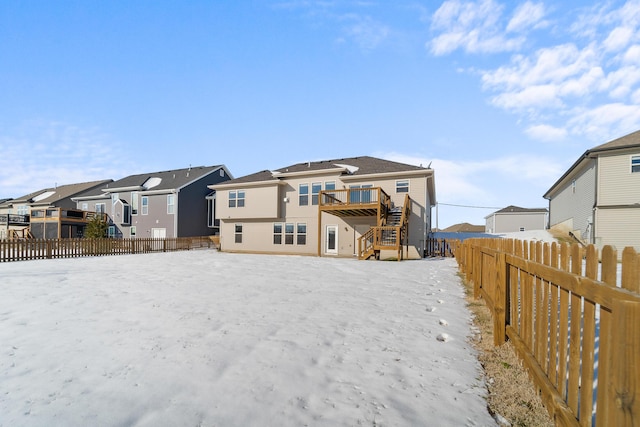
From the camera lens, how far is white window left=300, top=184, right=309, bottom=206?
890 inches

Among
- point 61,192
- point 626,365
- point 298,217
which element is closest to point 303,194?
point 298,217

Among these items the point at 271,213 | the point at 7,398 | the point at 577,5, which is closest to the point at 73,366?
the point at 7,398

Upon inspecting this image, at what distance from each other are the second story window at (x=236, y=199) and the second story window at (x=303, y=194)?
5262 mm

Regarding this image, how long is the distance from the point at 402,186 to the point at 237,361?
1780cm

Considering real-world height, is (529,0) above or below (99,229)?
above

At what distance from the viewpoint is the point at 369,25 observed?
1040cm

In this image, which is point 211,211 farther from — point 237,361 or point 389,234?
point 237,361

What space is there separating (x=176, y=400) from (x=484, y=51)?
40.5 feet

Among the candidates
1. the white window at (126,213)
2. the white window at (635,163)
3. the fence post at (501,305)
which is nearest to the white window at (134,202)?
the white window at (126,213)

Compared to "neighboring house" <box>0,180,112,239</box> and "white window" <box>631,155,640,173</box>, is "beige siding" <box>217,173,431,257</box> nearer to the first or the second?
"white window" <box>631,155,640,173</box>

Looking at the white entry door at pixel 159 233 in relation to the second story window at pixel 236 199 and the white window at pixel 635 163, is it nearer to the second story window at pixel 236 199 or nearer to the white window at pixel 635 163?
the second story window at pixel 236 199

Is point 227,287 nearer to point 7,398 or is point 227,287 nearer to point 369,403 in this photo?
point 7,398

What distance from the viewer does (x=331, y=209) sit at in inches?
749

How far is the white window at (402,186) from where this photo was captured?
65.0 feet
